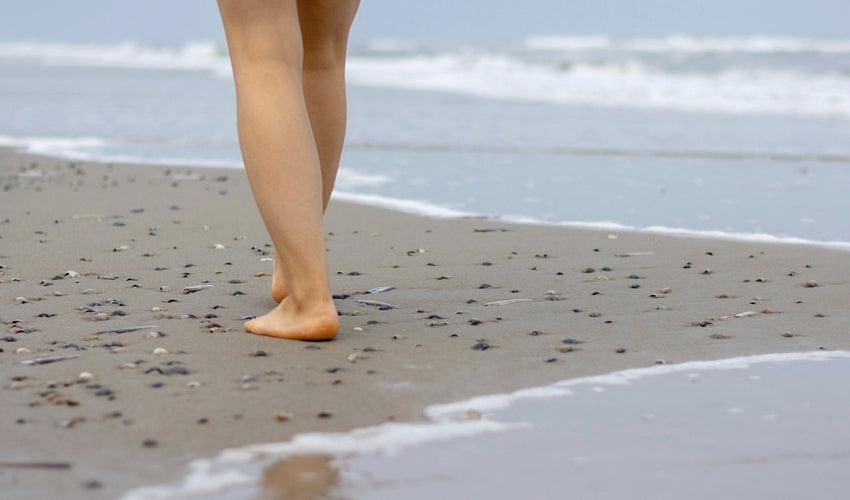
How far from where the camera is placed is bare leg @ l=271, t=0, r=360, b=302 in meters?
3.23

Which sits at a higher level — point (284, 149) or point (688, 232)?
point (284, 149)

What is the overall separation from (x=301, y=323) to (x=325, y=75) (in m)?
0.82

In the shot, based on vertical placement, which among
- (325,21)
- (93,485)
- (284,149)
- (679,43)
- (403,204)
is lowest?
(93,485)

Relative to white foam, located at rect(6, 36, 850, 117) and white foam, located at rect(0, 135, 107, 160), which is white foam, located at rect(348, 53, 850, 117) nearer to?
white foam, located at rect(6, 36, 850, 117)

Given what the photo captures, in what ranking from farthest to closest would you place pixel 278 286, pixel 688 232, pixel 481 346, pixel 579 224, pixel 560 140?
1. pixel 560 140
2. pixel 579 224
3. pixel 688 232
4. pixel 278 286
5. pixel 481 346

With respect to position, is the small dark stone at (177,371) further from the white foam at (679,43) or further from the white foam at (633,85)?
the white foam at (679,43)

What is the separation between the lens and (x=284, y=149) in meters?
2.89

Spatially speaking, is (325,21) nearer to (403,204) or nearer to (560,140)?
(403,204)

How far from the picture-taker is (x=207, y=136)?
10.2 m

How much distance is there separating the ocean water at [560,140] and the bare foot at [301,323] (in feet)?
8.35

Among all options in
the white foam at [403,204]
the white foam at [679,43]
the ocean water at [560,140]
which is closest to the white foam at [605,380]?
the ocean water at [560,140]

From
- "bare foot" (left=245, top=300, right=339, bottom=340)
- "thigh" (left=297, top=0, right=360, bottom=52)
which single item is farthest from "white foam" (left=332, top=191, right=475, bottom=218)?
"bare foot" (left=245, top=300, right=339, bottom=340)

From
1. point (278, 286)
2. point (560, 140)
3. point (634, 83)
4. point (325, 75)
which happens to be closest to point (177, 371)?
point (278, 286)

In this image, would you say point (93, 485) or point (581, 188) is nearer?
point (93, 485)
